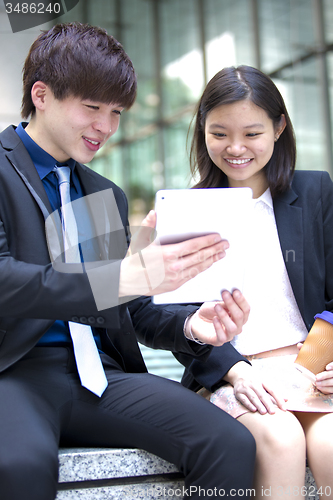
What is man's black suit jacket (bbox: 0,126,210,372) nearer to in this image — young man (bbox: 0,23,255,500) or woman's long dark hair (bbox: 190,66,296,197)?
young man (bbox: 0,23,255,500)

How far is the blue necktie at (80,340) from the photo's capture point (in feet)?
4.78

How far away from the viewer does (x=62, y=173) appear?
5.55ft

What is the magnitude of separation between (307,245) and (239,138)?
48cm

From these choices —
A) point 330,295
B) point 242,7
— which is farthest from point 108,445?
point 242,7

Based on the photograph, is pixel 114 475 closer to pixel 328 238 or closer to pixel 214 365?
pixel 214 365

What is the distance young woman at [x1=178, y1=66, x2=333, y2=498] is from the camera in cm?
160

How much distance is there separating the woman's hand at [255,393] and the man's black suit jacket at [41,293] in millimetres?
144

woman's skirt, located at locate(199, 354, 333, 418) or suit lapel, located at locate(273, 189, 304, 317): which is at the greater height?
suit lapel, located at locate(273, 189, 304, 317)

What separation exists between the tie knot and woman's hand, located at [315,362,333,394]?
1.06 meters

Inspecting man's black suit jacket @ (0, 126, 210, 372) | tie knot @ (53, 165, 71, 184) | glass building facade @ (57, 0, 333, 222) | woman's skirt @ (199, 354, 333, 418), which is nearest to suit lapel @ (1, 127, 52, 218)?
man's black suit jacket @ (0, 126, 210, 372)

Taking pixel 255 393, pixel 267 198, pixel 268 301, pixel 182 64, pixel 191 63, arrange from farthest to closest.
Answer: pixel 182 64 → pixel 191 63 → pixel 267 198 → pixel 268 301 → pixel 255 393

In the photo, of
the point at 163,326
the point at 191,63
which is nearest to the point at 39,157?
the point at 163,326

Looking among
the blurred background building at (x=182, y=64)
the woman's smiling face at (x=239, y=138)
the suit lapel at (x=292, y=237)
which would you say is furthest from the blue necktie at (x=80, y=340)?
the blurred background building at (x=182, y=64)

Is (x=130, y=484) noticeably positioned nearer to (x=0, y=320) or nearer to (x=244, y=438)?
(x=244, y=438)
